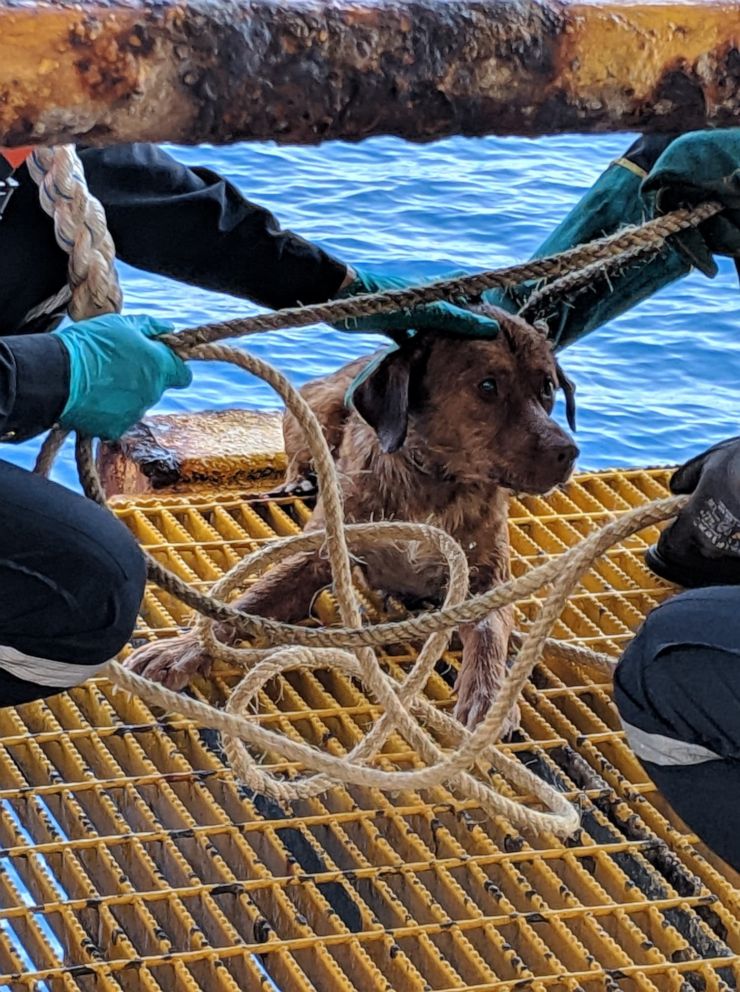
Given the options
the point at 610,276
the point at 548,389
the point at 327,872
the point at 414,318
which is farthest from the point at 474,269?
the point at 327,872

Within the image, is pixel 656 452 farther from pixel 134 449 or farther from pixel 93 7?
pixel 93 7

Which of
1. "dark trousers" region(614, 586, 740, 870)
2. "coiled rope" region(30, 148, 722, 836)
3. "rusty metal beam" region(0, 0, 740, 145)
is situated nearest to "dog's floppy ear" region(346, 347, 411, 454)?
"coiled rope" region(30, 148, 722, 836)

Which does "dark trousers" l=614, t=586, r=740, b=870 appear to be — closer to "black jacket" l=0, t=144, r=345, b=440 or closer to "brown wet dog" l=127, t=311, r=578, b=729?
"brown wet dog" l=127, t=311, r=578, b=729

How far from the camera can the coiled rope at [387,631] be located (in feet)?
9.02

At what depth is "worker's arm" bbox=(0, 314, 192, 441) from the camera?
2.76m

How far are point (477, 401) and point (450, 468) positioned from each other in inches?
7.6

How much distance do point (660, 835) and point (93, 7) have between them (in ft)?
6.99

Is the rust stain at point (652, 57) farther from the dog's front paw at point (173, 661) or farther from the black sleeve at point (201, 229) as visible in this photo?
the dog's front paw at point (173, 661)

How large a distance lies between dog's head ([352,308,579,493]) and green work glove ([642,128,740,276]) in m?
0.71

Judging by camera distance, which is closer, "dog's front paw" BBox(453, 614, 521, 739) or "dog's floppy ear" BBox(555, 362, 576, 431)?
"dog's front paw" BBox(453, 614, 521, 739)

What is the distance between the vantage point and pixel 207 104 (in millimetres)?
1888

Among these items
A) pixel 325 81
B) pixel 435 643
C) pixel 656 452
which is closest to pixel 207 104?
pixel 325 81

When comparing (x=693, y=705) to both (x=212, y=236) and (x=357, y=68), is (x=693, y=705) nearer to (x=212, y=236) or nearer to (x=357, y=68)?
(x=357, y=68)

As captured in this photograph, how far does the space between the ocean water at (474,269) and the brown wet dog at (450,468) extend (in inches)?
120
